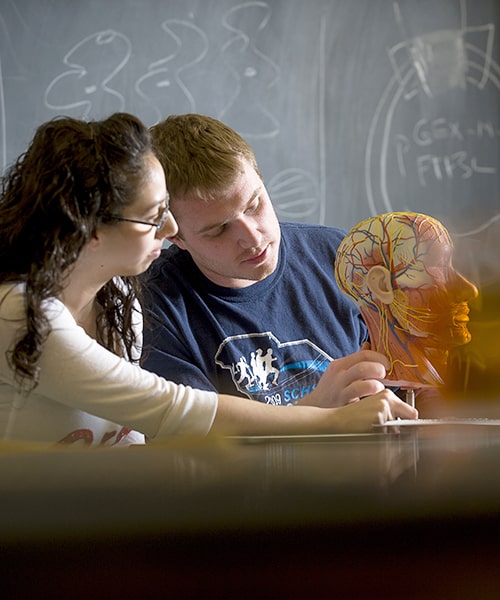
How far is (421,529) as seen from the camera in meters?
0.26

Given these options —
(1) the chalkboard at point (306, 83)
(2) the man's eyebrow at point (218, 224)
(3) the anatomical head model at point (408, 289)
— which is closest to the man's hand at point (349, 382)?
(3) the anatomical head model at point (408, 289)

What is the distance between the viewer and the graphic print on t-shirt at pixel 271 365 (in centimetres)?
128

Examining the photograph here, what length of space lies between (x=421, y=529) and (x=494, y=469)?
56mm

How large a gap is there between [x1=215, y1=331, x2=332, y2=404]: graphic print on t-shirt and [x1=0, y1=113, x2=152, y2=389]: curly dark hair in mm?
469

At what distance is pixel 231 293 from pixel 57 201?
1.95 ft

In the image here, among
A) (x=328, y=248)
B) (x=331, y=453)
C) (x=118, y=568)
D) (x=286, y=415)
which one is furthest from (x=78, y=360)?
(x=328, y=248)

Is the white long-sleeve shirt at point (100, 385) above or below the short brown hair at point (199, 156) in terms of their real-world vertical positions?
below

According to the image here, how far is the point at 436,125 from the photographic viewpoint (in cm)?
309

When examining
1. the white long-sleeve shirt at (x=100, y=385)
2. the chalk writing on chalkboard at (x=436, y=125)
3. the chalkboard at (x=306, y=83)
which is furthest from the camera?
the chalk writing on chalkboard at (x=436, y=125)

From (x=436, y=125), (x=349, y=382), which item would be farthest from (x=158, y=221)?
(x=436, y=125)

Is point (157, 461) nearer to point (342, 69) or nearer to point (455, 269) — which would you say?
point (455, 269)

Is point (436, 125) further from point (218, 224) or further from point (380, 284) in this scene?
point (380, 284)

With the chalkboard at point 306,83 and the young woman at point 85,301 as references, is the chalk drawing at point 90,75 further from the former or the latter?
the young woman at point 85,301

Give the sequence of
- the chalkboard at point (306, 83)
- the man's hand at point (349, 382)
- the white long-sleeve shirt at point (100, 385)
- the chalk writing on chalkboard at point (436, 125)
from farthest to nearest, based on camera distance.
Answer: the chalk writing on chalkboard at point (436, 125), the chalkboard at point (306, 83), the man's hand at point (349, 382), the white long-sleeve shirt at point (100, 385)
